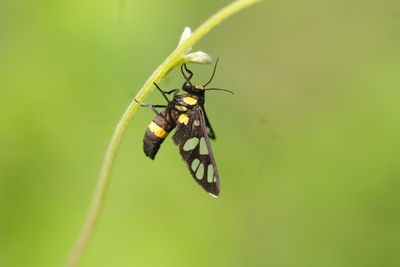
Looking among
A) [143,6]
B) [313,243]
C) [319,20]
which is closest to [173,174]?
[313,243]

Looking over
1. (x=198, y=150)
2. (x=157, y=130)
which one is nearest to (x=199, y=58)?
(x=198, y=150)

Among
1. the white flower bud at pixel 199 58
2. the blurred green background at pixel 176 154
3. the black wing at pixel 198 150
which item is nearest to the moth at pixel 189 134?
the black wing at pixel 198 150

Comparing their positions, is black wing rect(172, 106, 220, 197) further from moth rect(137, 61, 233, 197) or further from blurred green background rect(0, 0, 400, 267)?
blurred green background rect(0, 0, 400, 267)

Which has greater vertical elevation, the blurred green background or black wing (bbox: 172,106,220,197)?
the blurred green background

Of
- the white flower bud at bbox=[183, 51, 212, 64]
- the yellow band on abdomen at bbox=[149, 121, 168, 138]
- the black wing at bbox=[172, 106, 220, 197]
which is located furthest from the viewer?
the yellow band on abdomen at bbox=[149, 121, 168, 138]

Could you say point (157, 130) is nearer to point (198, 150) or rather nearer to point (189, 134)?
point (189, 134)

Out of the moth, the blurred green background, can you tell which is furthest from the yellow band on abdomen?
the blurred green background

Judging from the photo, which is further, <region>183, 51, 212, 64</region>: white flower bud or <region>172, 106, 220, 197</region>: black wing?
<region>172, 106, 220, 197</region>: black wing

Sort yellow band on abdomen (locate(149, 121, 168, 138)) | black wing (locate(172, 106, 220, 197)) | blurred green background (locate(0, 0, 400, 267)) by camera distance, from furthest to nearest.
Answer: blurred green background (locate(0, 0, 400, 267)), yellow band on abdomen (locate(149, 121, 168, 138)), black wing (locate(172, 106, 220, 197))
